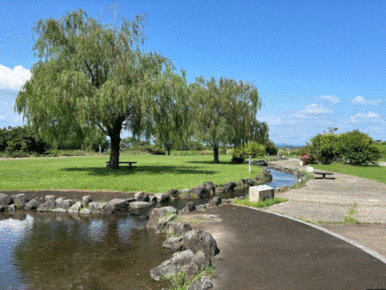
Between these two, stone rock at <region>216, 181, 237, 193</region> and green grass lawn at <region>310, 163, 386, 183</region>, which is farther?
green grass lawn at <region>310, 163, 386, 183</region>

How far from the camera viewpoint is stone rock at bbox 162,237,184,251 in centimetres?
624

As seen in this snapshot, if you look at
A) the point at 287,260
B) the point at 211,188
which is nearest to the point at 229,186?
the point at 211,188

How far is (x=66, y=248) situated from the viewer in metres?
6.50

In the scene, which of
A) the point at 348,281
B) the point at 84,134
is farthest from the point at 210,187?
the point at 84,134

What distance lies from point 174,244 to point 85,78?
15.4 metres

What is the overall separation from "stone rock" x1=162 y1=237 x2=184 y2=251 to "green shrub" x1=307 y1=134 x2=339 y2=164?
106 feet

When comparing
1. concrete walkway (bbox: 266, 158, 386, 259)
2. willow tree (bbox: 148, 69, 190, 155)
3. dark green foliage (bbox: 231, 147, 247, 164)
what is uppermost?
willow tree (bbox: 148, 69, 190, 155)

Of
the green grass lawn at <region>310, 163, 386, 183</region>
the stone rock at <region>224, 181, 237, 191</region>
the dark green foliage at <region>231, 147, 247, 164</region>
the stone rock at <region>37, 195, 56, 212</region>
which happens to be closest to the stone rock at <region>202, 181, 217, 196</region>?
the stone rock at <region>224, 181, 237, 191</region>

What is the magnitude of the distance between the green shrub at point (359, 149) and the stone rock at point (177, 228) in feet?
102

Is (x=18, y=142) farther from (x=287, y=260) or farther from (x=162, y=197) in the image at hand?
(x=287, y=260)

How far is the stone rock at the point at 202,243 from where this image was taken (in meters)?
5.38

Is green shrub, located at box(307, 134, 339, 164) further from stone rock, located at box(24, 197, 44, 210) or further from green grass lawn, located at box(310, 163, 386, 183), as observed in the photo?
stone rock, located at box(24, 197, 44, 210)

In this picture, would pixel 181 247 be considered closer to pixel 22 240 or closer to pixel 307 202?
pixel 22 240

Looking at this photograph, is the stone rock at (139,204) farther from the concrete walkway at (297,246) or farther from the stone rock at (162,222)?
the stone rock at (162,222)
